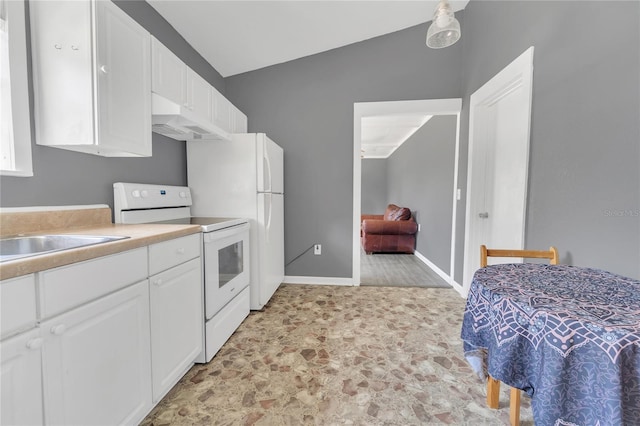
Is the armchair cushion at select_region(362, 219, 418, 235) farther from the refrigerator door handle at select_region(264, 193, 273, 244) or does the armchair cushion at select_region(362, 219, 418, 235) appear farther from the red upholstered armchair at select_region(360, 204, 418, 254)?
the refrigerator door handle at select_region(264, 193, 273, 244)

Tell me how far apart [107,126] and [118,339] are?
1.05 m

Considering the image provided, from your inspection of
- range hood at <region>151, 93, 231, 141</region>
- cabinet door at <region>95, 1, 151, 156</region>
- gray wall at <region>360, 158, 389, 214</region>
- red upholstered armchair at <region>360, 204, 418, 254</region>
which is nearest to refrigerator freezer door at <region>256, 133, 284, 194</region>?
range hood at <region>151, 93, 231, 141</region>

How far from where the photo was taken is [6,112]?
3.90ft

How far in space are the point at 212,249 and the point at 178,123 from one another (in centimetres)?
96

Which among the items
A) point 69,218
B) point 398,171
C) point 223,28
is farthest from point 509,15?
point 398,171

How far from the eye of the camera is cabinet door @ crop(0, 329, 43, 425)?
26.7 inches

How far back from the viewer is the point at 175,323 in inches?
54.1

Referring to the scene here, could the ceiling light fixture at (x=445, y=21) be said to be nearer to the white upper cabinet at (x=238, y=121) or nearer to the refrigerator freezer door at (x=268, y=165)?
the refrigerator freezer door at (x=268, y=165)

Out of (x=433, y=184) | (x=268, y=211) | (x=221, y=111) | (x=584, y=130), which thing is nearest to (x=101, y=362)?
(x=268, y=211)

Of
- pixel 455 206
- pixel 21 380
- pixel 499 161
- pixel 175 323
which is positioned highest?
pixel 499 161

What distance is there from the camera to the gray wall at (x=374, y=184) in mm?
8391

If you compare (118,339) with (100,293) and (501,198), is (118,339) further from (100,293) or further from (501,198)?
(501,198)

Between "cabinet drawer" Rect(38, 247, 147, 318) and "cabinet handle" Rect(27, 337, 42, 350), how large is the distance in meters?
0.07

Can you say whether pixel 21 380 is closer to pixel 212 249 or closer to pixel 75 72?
pixel 212 249
